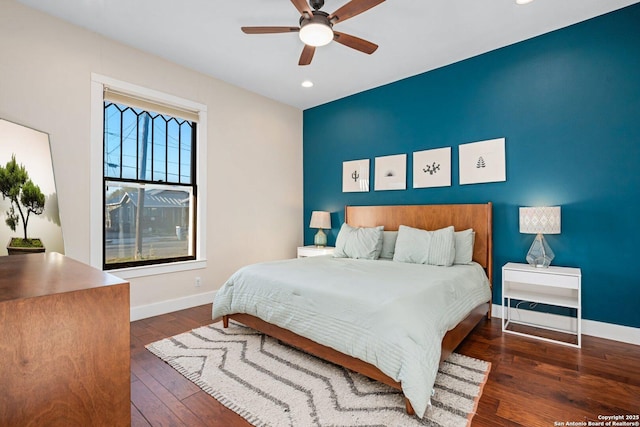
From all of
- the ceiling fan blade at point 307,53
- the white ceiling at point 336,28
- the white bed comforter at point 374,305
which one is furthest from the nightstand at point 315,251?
the ceiling fan blade at point 307,53

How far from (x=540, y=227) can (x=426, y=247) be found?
103 cm

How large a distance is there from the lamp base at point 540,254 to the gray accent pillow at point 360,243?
1.53m

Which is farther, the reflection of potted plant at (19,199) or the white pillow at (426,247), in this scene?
the white pillow at (426,247)

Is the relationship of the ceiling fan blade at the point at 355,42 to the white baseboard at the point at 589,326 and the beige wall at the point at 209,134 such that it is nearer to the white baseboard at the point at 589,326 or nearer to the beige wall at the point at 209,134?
the beige wall at the point at 209,134

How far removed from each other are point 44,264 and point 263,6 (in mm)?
2503

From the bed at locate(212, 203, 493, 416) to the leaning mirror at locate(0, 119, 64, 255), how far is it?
4.96 feet

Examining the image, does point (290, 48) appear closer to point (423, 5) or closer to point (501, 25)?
point (423, 5)

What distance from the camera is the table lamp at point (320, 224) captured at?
15.6 ft

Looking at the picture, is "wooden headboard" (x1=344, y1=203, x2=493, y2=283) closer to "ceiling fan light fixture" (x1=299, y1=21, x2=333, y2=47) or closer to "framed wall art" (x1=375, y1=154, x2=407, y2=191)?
"framed wall art" (x1=375, y1=154, x2=407, y2=191)

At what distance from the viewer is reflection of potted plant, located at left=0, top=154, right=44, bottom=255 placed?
236cm

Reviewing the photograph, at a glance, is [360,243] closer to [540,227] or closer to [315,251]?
[315,251]

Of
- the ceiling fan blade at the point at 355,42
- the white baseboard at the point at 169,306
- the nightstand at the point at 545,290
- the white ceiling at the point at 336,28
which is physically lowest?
the white baseboard at the point at 169,306

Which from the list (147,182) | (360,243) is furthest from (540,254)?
(147,182)

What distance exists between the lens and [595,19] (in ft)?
9.45
